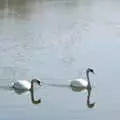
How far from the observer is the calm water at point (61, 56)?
9.43 meters

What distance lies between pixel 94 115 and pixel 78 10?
12.2 m

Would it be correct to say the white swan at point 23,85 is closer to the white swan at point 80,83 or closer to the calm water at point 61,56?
the calm water at point 61,56

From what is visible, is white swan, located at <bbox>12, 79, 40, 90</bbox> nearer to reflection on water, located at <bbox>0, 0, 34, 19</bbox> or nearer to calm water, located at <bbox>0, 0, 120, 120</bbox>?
calm water, located at <bbox>0, 0, 120, 120</bbox>

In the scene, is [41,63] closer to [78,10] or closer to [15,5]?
[78,10]

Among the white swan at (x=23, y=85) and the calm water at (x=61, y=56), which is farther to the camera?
the white swan at (x=23, y=85)

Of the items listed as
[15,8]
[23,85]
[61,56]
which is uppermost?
[23,85]

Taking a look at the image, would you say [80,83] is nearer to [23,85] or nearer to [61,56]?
[23,85]

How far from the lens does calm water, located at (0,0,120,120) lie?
943cm

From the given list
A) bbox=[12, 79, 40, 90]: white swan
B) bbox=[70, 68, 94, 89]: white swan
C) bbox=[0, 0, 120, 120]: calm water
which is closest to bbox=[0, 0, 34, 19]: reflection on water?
bbox=[0, 0, 120, 120]: calm water

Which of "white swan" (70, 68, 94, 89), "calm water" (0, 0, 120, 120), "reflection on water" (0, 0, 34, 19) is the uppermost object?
"white swan" (70, 68, 94, 89)

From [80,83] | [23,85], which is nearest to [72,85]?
[80,83]

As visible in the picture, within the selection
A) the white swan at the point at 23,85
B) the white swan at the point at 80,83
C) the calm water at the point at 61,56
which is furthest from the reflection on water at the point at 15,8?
the white swan at the point at 80,83

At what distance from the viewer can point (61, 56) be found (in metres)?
13.4

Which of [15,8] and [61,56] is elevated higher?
[61,56]
